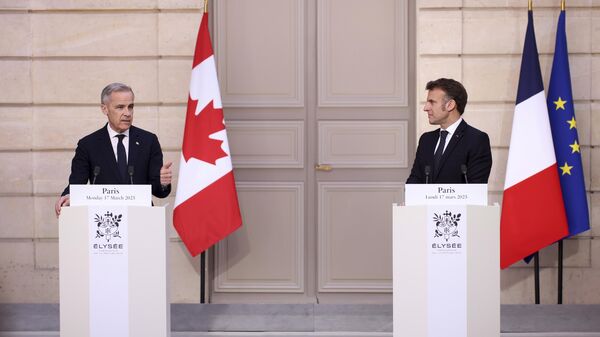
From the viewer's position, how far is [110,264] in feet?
14.2

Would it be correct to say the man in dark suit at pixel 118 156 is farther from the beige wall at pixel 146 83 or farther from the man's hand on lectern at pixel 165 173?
the beige wall at pixel 146 83

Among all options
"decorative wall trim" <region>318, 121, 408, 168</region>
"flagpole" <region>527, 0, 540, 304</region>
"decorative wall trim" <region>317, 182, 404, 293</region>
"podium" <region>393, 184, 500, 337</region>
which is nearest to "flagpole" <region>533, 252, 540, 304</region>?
"flagpole" <region>527, 0, 540, 304</region>

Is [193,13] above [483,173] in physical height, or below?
above

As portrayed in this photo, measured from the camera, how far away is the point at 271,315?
6.04 metres

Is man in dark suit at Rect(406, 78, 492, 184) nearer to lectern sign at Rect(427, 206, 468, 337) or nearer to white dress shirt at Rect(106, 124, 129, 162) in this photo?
lectern sign at Rect(427, 206, 468, 337)

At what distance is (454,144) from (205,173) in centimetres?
186

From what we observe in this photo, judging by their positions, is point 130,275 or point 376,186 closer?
point 130,275

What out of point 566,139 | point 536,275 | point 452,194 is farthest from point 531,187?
point 452,194

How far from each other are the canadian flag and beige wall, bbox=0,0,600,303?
44 cm

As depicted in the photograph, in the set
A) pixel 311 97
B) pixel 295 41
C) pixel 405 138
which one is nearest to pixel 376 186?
pixel 405 138

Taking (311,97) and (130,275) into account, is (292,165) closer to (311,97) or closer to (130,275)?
(311,97)

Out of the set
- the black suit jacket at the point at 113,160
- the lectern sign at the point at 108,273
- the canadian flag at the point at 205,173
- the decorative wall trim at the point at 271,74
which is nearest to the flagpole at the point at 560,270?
the decorative wall trim at the point at 271,74

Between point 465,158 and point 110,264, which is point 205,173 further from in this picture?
point 465,158

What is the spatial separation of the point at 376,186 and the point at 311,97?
→ 0.84 metres
